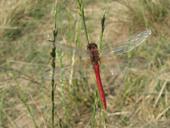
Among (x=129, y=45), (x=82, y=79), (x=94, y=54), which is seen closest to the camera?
(x=94, y=54)

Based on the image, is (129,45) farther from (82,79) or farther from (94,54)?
(82,79)

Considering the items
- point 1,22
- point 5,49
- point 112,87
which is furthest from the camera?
point 1,22

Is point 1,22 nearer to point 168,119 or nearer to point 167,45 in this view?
point 167,45

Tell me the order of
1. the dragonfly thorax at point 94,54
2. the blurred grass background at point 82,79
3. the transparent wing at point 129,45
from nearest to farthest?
the dragonfly thorax at point 94,54, the transparent wing at point 129,45, the blurred grass background at point 82,79

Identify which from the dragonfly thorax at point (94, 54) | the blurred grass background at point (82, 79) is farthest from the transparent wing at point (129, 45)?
the blurred grass background at point (82, 79)

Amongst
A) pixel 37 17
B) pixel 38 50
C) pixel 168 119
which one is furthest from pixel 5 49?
pixel 168 119

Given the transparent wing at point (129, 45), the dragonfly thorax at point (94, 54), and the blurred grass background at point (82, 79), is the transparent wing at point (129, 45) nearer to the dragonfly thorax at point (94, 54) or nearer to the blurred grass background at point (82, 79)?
the dragonfly thorax at point (94, 54)

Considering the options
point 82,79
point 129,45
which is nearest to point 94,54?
point 129,45

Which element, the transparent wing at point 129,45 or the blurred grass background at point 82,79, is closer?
the transparent wing at point 129,45
